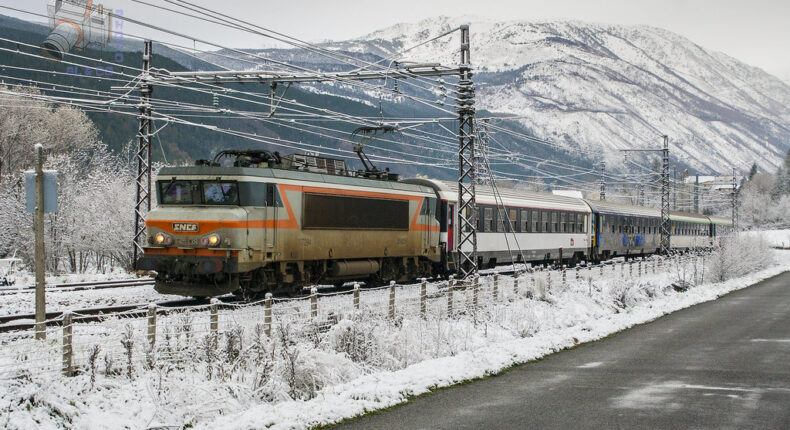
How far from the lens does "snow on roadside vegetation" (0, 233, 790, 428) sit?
938 centimetres

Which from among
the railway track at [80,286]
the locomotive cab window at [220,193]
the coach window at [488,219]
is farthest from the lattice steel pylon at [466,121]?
the railway track at [80,286]

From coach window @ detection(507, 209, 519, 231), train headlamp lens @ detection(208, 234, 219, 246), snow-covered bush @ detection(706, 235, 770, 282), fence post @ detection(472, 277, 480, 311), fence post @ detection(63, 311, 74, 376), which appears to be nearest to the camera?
fence post @ detection(63, 311, 74, 376)

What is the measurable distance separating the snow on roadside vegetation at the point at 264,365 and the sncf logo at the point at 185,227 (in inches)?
124

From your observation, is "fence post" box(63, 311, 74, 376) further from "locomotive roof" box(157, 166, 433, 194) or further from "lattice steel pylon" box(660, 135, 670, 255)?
"lattice steel pylon" box(660, 135, 670, 255)

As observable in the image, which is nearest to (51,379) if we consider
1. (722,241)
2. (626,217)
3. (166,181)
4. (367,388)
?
(367,388)

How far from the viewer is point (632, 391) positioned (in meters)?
11.0

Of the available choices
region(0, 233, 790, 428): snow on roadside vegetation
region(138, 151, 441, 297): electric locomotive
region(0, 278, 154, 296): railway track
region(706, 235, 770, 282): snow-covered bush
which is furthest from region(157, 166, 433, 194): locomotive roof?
region(706, 235, 770, 282): snow-covered bush

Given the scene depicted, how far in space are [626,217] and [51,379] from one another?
43625 mm

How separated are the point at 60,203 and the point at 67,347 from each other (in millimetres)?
46536

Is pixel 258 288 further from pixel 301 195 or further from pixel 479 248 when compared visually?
pixel 479 248

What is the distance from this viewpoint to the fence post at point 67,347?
10.3 metres

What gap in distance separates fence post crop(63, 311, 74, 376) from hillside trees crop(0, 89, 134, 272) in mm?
43128

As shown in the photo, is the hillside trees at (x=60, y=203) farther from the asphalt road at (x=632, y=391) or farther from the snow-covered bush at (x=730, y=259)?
the asphalt road at (x=632, y=391)

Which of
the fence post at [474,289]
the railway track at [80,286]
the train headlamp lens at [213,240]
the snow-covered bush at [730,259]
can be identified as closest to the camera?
the train headlamp lens at [213,240]
